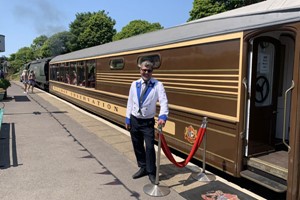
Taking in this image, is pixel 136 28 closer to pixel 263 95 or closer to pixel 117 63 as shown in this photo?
pixel 117 63

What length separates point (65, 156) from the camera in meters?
6.04

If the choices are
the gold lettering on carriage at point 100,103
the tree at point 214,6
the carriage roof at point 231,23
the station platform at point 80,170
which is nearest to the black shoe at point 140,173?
the station platform at point 80,170

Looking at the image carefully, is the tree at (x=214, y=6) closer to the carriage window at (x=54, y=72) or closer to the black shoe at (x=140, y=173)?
the carriage window at (x=54, y=72)

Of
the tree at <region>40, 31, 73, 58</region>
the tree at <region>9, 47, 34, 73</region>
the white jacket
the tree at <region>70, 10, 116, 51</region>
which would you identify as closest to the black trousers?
the white jacket

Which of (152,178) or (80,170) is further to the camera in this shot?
(80,170)

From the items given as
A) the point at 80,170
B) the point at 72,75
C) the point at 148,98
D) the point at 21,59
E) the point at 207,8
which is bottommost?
the point at 80,170

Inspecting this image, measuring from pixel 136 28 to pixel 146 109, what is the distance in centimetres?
4309

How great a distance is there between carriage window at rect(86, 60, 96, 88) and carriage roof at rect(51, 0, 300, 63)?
2.89 meters

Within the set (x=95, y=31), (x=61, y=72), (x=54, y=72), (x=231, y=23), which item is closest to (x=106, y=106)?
(x=231, y=23)

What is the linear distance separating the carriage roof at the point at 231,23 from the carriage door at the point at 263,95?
360mm

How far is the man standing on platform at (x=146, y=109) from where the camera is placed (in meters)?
4.50

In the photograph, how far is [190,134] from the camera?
550 cm

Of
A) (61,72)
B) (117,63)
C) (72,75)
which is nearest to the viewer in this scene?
(117,63)

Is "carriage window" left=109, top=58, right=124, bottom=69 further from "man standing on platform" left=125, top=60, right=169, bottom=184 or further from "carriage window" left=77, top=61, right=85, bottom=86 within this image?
"man standing on platform" left=125, top=60, right=169, bottom=184
